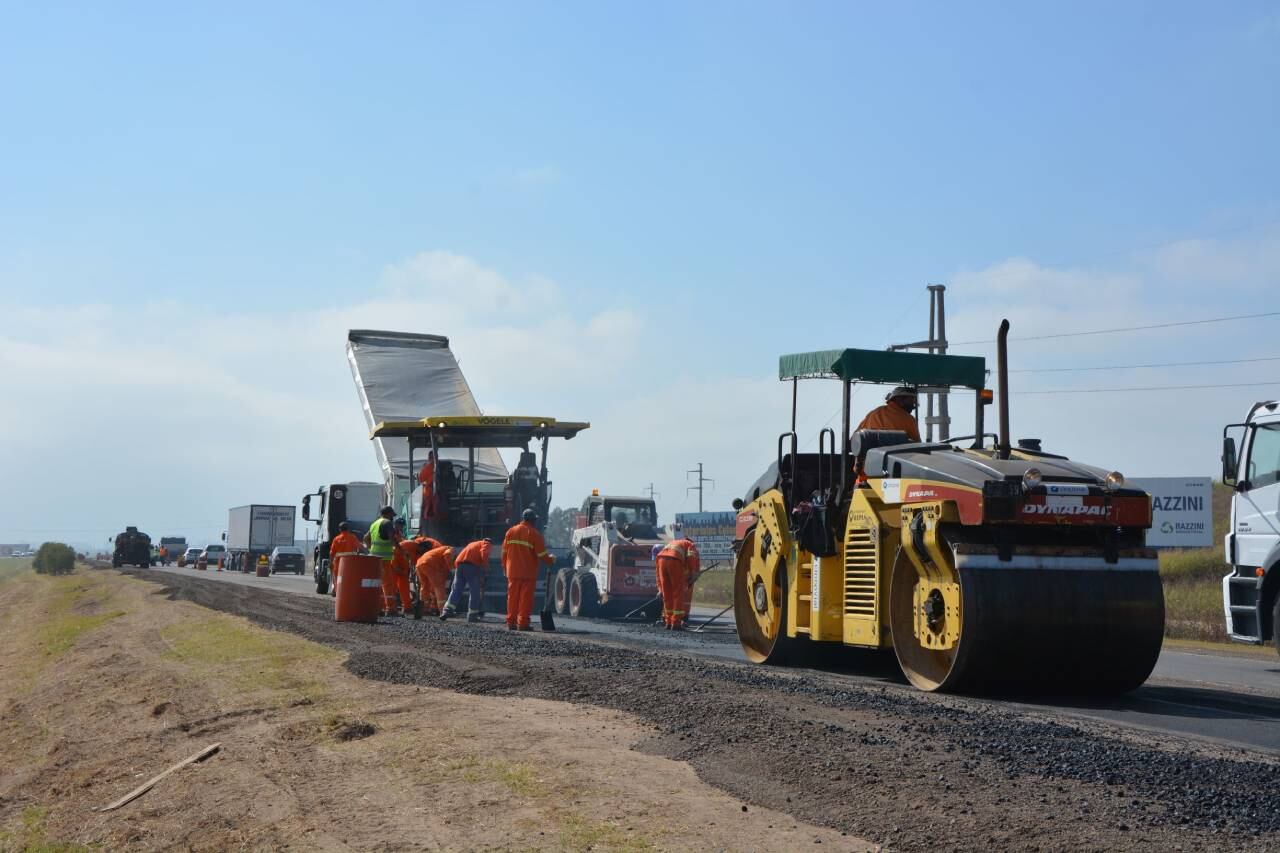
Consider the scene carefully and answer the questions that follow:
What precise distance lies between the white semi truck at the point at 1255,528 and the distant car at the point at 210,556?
65.8 meters

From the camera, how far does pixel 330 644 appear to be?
1391 cm

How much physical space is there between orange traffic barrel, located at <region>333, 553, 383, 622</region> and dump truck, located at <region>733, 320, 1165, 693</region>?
8.33m

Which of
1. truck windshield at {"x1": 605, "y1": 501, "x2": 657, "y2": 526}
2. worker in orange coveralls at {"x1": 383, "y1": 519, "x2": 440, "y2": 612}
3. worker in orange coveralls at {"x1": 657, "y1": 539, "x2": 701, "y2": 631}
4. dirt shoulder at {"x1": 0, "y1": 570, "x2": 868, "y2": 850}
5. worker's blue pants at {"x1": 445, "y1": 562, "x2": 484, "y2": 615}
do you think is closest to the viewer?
dirt shoulder at {"x1": 0, "y1": 570, "x2": 868, "y2": 850}

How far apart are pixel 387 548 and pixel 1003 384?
Result: 469 inches

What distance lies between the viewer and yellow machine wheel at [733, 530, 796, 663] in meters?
12.1

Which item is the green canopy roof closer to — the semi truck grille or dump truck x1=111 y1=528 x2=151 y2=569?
the semi truck grille

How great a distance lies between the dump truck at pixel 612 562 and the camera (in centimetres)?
2256

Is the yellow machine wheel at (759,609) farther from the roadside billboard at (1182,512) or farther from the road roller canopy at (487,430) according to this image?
the roadside billboard at (1182,512)

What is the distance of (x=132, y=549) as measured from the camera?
66625mm

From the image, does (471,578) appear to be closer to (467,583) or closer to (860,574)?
(467,583)

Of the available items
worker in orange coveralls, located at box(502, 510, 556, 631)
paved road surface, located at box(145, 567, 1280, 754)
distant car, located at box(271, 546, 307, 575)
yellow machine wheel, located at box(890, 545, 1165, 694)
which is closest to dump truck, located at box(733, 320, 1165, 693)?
yellow machine wheel, located at box(890, 545, 1165, 694)

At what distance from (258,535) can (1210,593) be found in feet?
151

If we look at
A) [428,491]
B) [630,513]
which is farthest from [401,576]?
[630,513]

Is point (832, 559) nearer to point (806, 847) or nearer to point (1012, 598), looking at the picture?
point (1012, 598)
